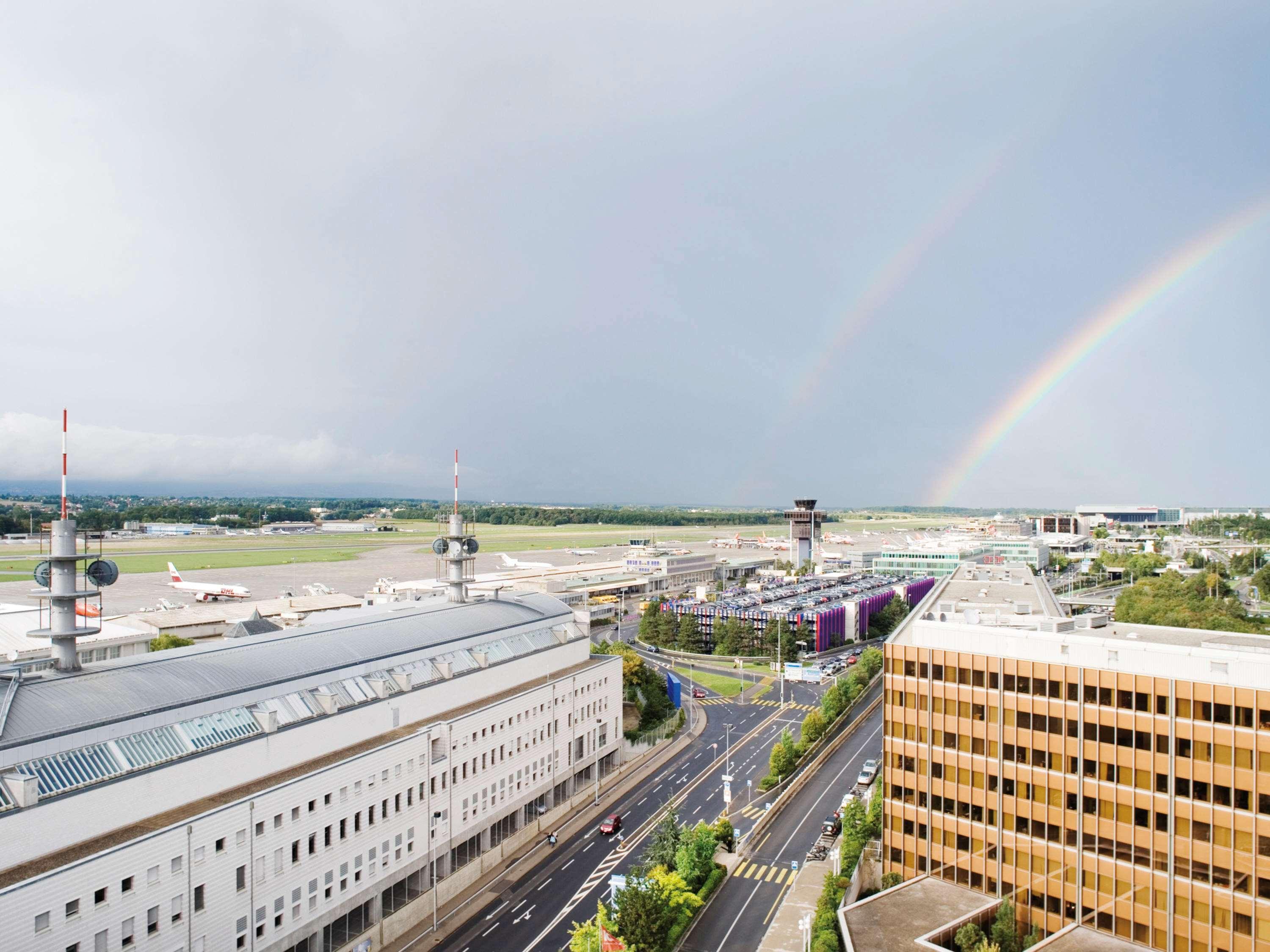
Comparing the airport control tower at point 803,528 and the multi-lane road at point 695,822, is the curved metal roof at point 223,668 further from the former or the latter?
the airport control tower at point 803,528

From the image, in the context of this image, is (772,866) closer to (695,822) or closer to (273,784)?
(695,822)

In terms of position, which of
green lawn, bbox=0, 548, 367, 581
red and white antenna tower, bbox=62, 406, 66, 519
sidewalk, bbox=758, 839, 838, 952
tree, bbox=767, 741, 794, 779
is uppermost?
red and white antenna tower, bbox=62, 406, 66, 519

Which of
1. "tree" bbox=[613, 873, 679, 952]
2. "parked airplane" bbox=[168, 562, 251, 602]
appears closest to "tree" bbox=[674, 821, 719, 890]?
"tree" bbox=[613, 873, 679, 952]

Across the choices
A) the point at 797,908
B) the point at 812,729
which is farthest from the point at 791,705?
the point at 797,908

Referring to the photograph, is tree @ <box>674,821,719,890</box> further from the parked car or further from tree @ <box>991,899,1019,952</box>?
the parked car

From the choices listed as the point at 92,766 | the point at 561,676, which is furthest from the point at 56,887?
the point at 561,676
